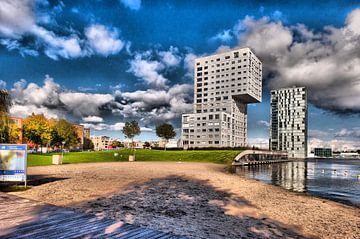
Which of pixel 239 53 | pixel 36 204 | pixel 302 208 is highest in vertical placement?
pixel 239 53

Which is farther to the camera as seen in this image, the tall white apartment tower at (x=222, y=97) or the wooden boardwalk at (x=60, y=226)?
the tall white apartment tower at (x=222, y=97)

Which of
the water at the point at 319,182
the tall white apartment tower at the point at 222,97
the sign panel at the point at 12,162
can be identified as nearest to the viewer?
the sign panel at the point at 12,162

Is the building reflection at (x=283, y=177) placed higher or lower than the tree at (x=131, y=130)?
lower

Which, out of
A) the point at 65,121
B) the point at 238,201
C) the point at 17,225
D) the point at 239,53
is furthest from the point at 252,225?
the point at 239,53

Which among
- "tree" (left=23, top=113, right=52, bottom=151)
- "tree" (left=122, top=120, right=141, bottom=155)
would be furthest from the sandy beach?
"tree" (left=122, top=120, right=141, bottom=155)

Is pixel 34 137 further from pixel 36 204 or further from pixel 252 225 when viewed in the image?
pixel 252 225

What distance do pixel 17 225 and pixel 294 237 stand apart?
9576mm

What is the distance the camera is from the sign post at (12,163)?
616 inches

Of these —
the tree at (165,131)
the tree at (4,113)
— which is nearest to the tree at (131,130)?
the tree at (165,131)

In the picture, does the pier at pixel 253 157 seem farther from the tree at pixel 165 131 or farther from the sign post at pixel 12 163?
the sign post at pixel 12 163

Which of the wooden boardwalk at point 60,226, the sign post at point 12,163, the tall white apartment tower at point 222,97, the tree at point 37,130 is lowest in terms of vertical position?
the wooden boardwalk at point 60,226

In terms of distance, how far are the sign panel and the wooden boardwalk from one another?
24.8ft

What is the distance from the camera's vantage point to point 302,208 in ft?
47.8

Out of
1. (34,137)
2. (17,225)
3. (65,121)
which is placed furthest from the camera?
(65,121)
